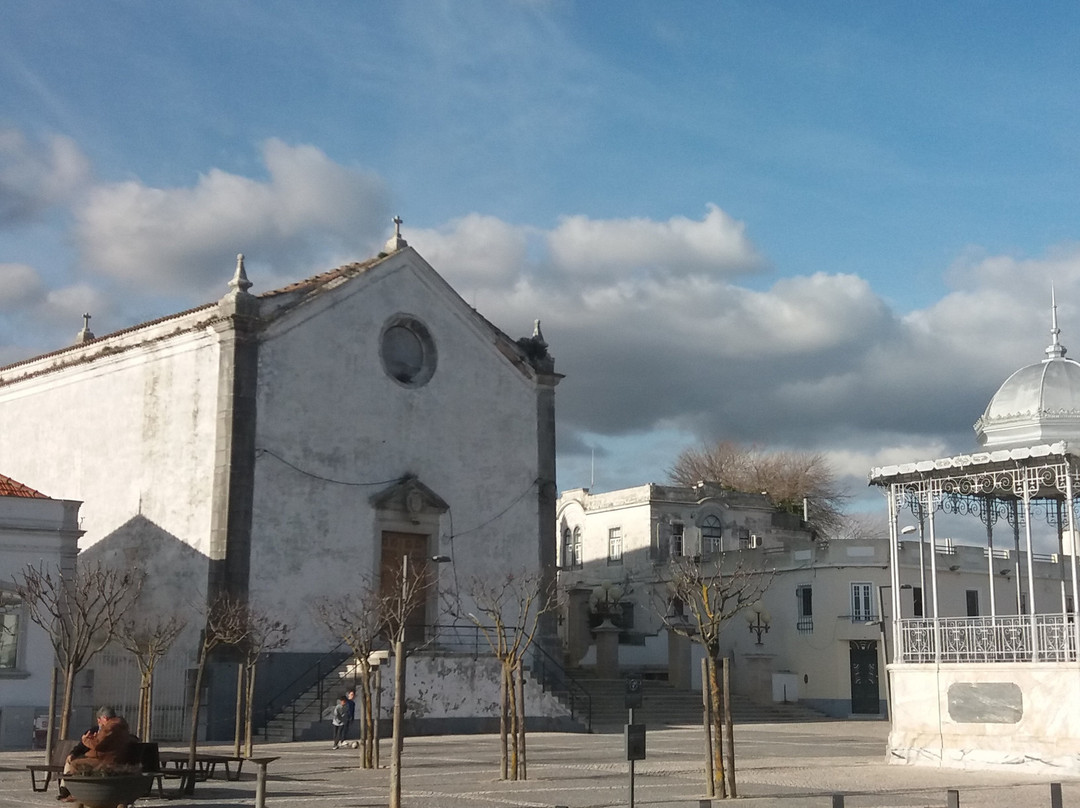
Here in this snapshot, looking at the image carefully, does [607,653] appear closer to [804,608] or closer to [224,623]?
[804,608]

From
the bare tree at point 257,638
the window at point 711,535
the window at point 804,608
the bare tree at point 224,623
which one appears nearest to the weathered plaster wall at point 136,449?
the bare tree at point 224,623

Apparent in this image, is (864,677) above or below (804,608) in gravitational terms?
below

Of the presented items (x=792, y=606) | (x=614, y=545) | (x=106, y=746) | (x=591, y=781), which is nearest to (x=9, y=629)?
(x=591, y=781)

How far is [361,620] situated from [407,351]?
9390mm

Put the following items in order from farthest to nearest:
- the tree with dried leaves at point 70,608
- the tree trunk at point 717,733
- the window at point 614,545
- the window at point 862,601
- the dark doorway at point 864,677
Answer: the window at point 614,545, the window at point 862,601, the dark doorway at point 864,677, the tree with dried leaves at point 70,608, the tree trunk at point 717,733

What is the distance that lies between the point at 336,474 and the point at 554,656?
8438 millimetres

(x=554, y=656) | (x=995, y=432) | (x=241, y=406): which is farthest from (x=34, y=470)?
(x=995, y=432)

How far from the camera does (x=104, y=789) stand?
1337 centimetres

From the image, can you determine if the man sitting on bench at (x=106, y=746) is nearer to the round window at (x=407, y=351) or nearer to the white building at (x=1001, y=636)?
the white building at (x=1001, y=636)

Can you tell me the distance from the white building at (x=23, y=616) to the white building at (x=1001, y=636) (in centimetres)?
1714

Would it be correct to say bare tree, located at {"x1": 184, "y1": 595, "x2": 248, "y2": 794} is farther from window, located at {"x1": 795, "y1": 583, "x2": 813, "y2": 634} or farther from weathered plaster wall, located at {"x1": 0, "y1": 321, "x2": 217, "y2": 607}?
window, located at {"x1": 795, "y1": 583, "x2": 813, "y2": 634}

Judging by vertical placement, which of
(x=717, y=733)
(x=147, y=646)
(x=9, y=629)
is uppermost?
(x=9, y=629)

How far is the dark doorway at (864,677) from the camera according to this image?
148ft

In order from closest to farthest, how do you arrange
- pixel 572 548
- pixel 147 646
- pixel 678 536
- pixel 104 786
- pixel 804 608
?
pixel 104 786 → pixel 147 646 → pixel 804 608 → pixel 678 536 → pixel 572 548
